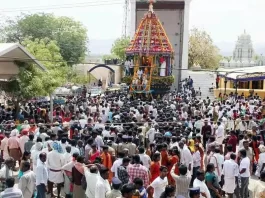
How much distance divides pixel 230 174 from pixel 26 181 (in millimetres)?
3776

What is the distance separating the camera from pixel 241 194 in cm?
880

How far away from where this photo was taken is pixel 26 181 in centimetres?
723

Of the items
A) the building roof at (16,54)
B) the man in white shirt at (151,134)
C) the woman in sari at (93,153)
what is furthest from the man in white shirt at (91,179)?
the building roof at (16,54)

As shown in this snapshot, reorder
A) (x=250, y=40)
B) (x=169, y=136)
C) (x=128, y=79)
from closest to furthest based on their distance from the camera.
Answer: (x=169, y=136) → (x=128, y=79) → (x=250, y=40)

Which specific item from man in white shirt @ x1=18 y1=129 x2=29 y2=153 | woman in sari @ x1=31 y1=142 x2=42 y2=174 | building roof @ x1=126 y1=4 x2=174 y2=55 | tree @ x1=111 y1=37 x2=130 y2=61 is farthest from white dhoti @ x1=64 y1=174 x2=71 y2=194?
tree @ x1=111 y1=37 x2=130 y2=61

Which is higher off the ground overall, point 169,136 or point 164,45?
point 164,45

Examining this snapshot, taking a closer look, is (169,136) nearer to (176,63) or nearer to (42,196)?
(42,196)

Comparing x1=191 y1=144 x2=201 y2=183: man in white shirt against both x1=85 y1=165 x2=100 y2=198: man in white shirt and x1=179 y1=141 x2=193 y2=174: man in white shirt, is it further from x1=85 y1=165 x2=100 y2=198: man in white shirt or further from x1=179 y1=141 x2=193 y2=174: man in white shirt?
x1=85 y1=165 x2=100 y2=198: man in white shirt

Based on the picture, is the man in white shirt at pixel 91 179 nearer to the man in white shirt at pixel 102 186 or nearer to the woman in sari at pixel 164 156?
the man in white shirt at pixel 102 186

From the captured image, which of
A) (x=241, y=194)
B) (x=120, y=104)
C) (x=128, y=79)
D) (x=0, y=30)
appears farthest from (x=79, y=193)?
(x=0, y=30)

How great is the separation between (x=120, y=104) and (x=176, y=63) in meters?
20.4

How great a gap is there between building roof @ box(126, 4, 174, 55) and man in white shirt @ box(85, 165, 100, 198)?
18581 millimetres

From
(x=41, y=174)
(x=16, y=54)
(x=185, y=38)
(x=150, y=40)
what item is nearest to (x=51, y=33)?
(x=185, y=38)

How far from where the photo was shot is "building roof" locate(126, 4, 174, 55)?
25.3 meters
